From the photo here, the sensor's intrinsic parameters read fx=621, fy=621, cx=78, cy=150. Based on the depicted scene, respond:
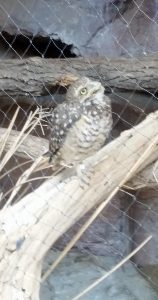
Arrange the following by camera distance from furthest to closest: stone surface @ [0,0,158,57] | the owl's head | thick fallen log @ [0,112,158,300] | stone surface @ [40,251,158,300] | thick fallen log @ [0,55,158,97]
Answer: stone surface @ [0,0,158,57] → stone surface @ [40,251,158,300] → thick fallen log @ [0,55,158,97] → the owl's head → thick fallen log @ [0,112,158,300]

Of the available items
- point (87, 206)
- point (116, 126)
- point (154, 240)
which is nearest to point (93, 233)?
point (154, 240)

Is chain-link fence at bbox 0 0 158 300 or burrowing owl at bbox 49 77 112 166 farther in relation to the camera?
burrowing owl at bbox 49 77 112 166

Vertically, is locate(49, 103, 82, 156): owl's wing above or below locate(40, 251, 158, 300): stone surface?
above

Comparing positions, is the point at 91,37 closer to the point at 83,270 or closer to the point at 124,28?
the point at 124,28

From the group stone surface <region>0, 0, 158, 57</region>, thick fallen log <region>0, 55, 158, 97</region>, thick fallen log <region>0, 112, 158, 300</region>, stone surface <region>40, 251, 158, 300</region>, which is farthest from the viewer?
stone surface <region>0, 0, 158, 57</region>

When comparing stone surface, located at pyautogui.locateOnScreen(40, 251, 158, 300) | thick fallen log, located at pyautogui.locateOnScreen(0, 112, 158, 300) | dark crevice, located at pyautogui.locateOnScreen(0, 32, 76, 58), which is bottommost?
stone surface, located at pyautogui.locateOnScreen(40, 251, 158, 300)

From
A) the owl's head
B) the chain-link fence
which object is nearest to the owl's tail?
the chain-link fence

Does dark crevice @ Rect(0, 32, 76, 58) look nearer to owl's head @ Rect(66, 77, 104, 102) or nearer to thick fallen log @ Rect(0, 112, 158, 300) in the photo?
owl's head @ Rect(66, 77, 104, 102)
